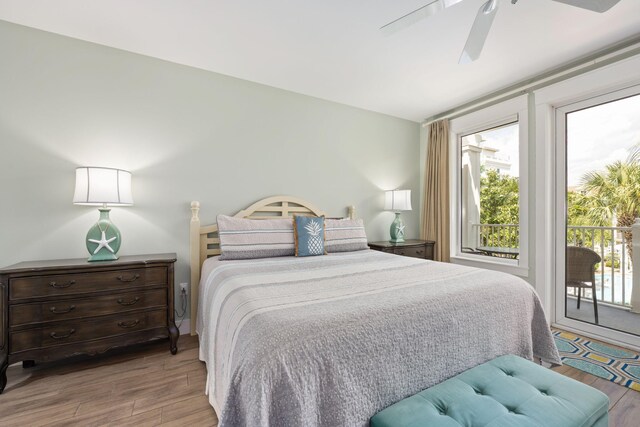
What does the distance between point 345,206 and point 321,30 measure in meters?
1.93

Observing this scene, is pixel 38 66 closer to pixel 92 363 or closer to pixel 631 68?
pixel 92 363

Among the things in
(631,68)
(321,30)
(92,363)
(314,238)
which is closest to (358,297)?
(314,238)

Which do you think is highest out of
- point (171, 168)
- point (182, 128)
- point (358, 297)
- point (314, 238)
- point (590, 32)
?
point (590, 32)

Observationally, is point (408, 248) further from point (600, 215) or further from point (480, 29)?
point (480, 29)

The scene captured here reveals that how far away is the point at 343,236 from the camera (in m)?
2.82

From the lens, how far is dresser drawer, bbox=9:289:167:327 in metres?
1.79

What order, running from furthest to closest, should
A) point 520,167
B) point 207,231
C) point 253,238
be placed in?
point 520,167 < point 207,231 < point 253,238

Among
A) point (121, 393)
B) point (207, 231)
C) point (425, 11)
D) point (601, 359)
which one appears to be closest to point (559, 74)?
point (425, 11)

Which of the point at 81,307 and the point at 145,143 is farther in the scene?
the point at 145,143

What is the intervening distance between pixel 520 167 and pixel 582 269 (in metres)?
1.13

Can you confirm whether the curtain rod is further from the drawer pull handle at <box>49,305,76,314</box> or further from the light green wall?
the drawer pull handle at <box>49,305,76,314</box>

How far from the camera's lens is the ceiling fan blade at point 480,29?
1472 millimetres

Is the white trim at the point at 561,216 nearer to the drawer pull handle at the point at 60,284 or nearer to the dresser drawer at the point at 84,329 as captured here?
the dresser drawer at the point at 84,329

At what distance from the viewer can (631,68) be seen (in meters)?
2.22
